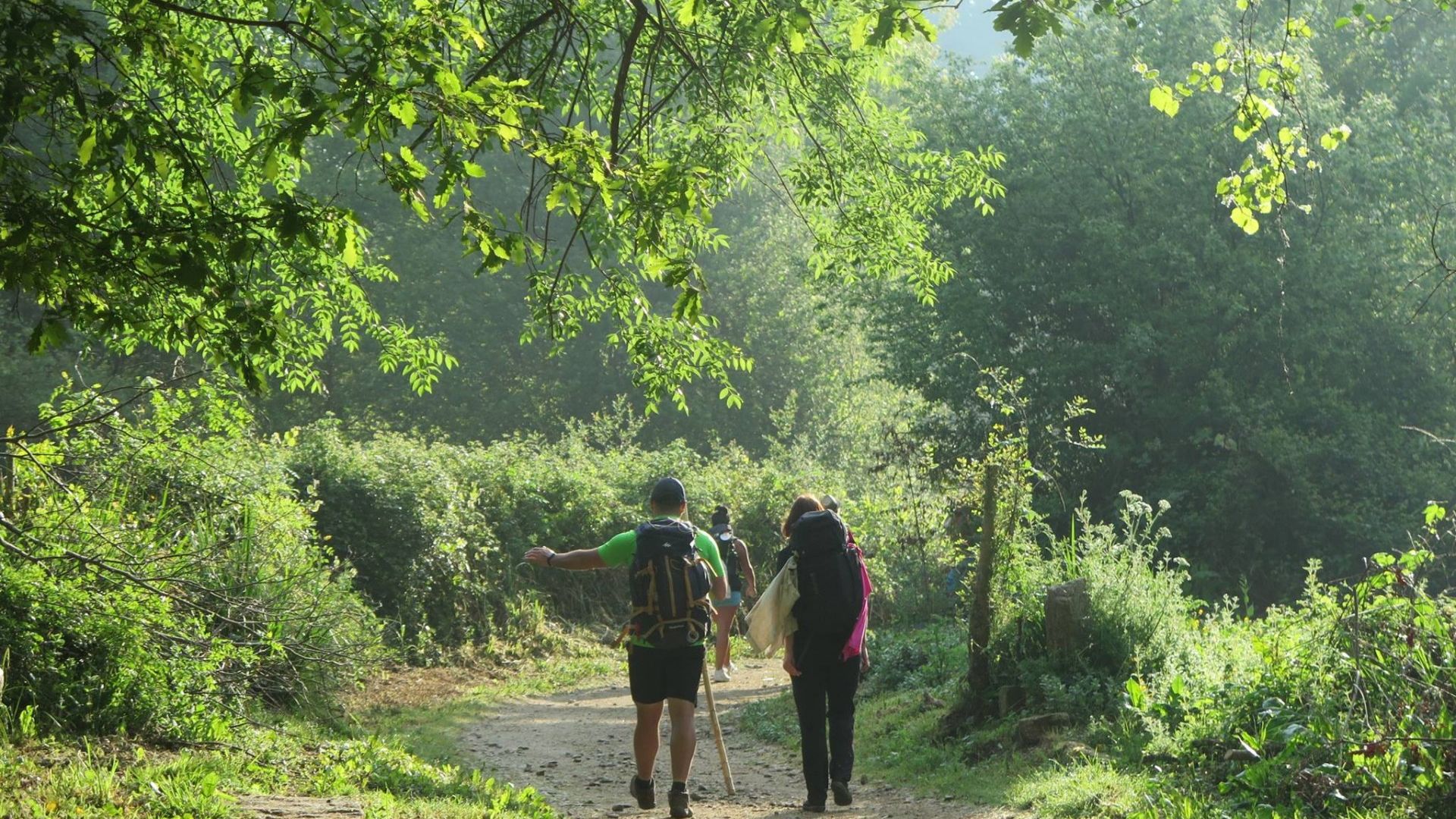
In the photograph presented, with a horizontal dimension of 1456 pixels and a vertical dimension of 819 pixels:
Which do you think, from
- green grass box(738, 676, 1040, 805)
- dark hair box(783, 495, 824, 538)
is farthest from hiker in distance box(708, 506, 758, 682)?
dark hair box(783, 495, 824, 538)

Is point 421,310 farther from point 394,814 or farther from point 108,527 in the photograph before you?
point 394,814

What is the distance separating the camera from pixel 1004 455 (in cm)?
1120

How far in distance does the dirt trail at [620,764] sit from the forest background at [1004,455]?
99 cm

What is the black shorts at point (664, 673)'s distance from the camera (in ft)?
25.6

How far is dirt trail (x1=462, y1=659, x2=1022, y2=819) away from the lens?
8.97 m

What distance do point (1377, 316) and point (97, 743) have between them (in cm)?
2170

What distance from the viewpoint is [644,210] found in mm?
6789

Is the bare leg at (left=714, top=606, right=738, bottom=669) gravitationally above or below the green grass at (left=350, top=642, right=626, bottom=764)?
above

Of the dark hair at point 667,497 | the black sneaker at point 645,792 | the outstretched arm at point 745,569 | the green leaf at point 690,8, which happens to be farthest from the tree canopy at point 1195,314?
the green leaf at point 690,8

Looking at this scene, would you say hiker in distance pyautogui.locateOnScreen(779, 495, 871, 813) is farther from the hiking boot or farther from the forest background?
the forest background

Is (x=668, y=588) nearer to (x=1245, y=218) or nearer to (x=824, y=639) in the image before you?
(x=824, y=639)

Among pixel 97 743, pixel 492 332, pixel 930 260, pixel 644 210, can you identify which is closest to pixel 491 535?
pixel 930 260

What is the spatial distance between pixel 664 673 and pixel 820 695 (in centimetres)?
121

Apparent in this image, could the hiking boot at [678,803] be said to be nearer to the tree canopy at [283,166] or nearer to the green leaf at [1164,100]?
the tree canopy at [283,166]
